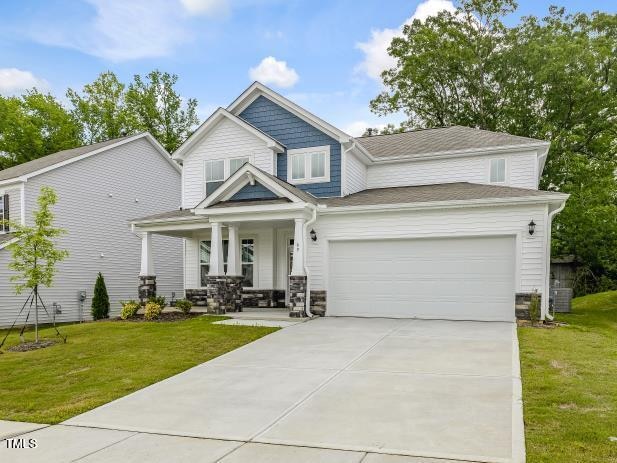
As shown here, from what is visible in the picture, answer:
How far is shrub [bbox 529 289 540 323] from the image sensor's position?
1139 cm

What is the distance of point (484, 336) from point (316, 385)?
4.88 m

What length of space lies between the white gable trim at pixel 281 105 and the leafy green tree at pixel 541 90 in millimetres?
12241

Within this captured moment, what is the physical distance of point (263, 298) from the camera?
15.9 metres

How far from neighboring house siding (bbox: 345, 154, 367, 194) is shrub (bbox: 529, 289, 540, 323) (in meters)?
6.22

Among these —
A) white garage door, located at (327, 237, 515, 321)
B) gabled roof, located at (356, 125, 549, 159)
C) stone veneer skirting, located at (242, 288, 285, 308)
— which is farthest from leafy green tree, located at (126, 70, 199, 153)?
white garage door, located at (327, 237, 515, 321)

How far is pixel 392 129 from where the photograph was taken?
30.0 meters

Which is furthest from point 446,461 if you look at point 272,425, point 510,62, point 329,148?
point 510,62

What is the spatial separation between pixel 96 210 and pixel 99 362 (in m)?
12.9

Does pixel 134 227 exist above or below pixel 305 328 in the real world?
above

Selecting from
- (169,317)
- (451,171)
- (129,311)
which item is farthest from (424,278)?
(129,311)

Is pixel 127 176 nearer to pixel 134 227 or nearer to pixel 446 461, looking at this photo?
pixel 134 227

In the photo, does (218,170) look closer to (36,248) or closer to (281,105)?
(281,105)

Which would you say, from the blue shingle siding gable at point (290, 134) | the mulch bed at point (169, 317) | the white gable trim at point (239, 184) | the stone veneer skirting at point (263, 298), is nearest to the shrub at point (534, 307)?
the blue shingle siding gable at point (290, 134)

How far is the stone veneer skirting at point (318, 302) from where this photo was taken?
13.5 m
